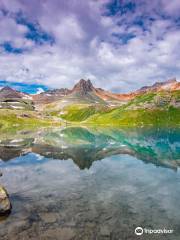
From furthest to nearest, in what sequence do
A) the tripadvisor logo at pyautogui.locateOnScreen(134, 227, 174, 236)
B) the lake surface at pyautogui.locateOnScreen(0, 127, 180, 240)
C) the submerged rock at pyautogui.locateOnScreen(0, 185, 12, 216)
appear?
the submerged rock at pyautogui.locateOnScreen(0, 185, 12, 216) → the lake surface at pyautogui.locateOnScreen(0, 127, 180, 240) → the tripadvisor logo at pyautogui.locateOnScreen(134, 227, 174, 236)

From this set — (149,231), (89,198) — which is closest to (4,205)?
(89,198)

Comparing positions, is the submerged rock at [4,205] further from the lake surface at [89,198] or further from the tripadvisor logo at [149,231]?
the tripadvisor logo at [149,231]

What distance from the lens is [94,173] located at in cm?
5712

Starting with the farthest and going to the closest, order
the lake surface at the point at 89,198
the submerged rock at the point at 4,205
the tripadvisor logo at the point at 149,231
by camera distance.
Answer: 1. the submerged rock at the point at 4,205
2. the lake surface at the point at 89,198
3. the tripadvisor logo at the point at 149,231

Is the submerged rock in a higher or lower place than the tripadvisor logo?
higher

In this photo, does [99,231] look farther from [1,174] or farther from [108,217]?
[1,174]

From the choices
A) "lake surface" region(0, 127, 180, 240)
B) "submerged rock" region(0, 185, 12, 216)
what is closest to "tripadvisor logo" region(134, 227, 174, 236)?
"lake surface" region(0, 127, 180, 240)

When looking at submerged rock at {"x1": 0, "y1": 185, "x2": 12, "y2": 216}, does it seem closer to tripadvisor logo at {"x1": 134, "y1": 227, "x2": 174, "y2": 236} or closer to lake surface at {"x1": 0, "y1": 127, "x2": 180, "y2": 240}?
lake surface at {"x1": 0, "y1": 127, "x2": 180, "y2": 240}

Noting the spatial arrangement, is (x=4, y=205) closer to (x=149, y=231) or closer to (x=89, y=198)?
(x=89, y=198)

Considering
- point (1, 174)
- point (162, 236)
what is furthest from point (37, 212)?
point (1, 174)

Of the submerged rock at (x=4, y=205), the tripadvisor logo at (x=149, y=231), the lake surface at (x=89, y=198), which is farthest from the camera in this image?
the submerged rock at (x=4, y=205)

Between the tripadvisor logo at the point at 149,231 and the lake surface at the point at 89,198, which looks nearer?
the tripadvisor logo at the point at 149,231

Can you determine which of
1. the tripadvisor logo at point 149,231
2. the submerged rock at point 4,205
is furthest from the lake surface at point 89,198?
the submerged rock at point 4,205

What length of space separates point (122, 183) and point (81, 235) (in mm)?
23014
